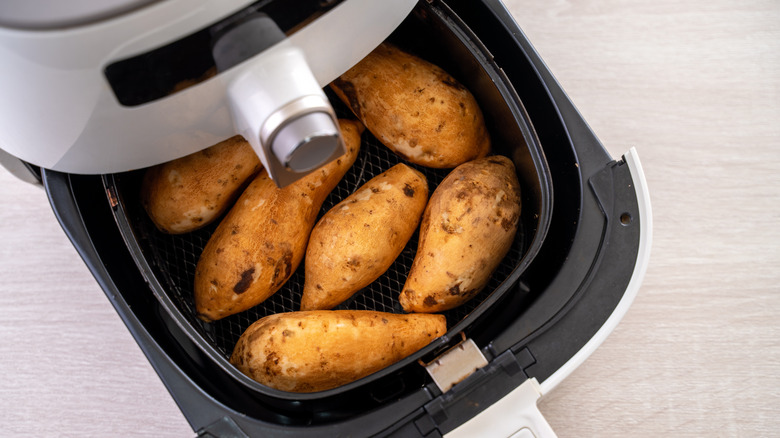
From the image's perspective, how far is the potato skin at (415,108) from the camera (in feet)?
1.41

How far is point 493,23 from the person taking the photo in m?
0.43

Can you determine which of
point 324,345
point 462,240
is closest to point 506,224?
point 462,240

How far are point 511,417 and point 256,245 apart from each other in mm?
198

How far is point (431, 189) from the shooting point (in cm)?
46

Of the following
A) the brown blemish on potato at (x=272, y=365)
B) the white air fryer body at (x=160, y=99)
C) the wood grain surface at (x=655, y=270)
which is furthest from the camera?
the wood grain surface at (x=655, y=270)

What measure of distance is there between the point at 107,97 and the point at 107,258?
136 millimetres

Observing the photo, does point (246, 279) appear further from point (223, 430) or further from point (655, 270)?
point (655, 270)

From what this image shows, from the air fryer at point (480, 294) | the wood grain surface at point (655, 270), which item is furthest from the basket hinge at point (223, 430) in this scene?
the wood grain surface at point (655, 270)

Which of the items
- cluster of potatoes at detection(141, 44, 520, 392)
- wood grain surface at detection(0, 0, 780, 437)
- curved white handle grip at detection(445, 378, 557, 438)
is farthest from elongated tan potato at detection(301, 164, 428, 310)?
wood grain surface at detection(0, 0, 780, 437)

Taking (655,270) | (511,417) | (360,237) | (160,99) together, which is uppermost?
(160,99)

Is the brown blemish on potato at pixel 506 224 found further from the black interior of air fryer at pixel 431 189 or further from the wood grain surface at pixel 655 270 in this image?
the wood grain surface at pixel 655 270

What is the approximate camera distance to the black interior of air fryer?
0.41 m

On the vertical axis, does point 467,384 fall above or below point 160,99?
below

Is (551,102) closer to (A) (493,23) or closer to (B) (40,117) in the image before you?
(A) (493,23)
